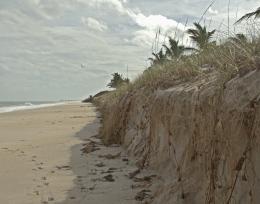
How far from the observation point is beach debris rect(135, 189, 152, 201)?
5.75 meters

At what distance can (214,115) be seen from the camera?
4.46 meters

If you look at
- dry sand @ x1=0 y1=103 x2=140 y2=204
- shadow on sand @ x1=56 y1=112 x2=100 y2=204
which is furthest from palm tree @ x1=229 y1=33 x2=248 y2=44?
shadow on sand @ x1=56 y1=112 x2=100 y2=204

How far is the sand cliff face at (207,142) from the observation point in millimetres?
3707

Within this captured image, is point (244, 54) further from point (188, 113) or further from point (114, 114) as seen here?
point (114, 114)

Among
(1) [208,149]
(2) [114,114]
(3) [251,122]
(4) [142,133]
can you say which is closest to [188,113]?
(1) [208,149]

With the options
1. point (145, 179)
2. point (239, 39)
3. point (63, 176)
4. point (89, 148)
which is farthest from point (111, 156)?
point (239, 39)

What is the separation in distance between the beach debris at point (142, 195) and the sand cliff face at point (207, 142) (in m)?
0.17

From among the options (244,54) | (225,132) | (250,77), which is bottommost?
(225,132)

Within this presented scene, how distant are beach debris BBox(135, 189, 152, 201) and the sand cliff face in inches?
6.6

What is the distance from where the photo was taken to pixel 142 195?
5.85 metres

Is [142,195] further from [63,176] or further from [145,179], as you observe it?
[63,176]

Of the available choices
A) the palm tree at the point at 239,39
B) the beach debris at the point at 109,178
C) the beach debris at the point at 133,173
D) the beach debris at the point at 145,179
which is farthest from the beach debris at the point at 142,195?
the palm tree at the point at 239,39

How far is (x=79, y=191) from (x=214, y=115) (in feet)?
9.22

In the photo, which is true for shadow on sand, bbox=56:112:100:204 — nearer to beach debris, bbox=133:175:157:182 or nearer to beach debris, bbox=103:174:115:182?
beach debris, bbox=103:174:115:182
